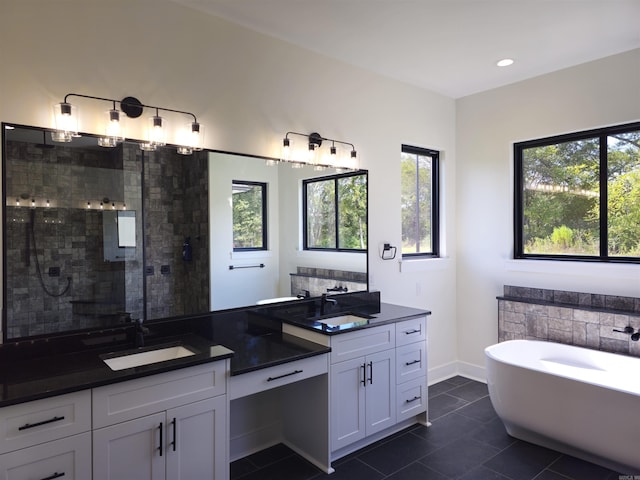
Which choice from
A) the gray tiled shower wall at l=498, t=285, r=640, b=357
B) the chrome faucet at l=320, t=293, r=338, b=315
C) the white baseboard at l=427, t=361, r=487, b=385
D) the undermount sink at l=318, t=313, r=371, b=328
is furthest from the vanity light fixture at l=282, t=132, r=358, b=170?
the white baseboard at l=427, t=361, r=487, b=385

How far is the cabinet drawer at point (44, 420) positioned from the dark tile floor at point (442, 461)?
1232 millimetres

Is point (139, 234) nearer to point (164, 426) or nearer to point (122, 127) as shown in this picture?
point (122, 127)

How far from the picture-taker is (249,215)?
2.85 m

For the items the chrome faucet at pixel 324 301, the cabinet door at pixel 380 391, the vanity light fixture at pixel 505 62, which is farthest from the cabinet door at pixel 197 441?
the vanity light fixture at pixel 505 62

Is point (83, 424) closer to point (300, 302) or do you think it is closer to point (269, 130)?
point (300, 302)

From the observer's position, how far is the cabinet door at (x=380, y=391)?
2.81m

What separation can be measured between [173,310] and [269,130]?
1.38 metres

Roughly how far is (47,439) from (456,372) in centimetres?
373

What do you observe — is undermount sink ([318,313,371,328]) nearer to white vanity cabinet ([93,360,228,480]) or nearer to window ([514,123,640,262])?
white vanity cabinet ([93,360,228,480])

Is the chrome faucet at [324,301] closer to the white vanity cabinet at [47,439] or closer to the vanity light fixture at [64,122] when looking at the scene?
the white vanity cabinet at [47,439]

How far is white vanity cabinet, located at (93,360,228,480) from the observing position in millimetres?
1772

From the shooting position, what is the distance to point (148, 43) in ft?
7.73

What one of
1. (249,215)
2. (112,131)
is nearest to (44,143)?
(112,131)

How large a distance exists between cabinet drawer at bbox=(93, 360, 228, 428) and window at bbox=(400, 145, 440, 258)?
242 centimetres
